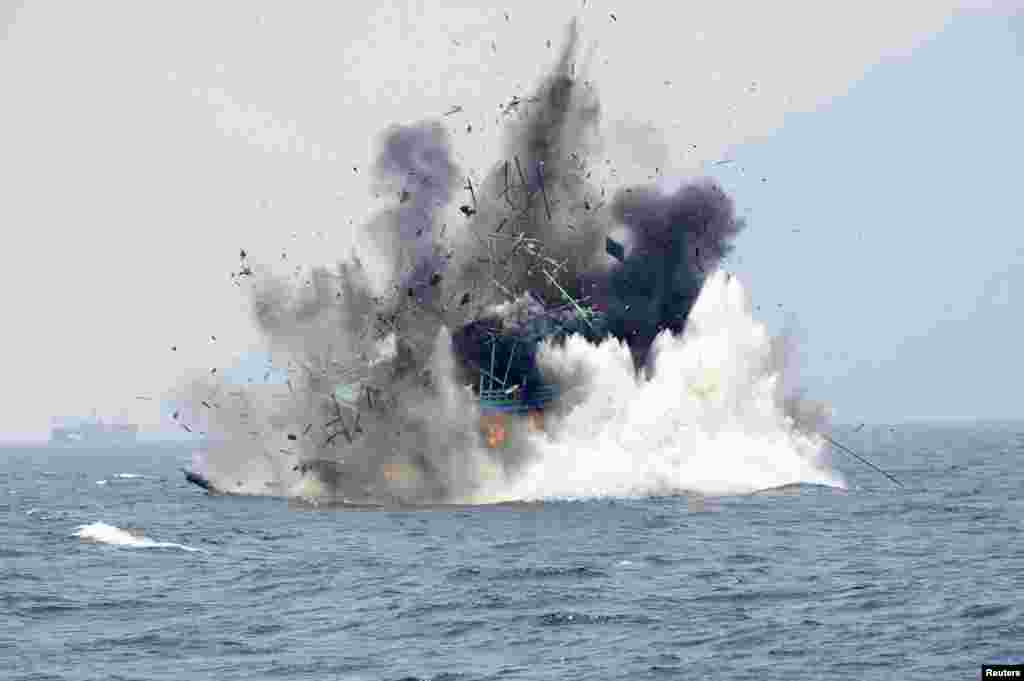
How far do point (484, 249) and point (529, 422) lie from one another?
15.2 metres

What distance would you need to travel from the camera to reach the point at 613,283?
10594 cm

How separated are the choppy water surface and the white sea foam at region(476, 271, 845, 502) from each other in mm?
5804

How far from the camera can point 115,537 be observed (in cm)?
7712

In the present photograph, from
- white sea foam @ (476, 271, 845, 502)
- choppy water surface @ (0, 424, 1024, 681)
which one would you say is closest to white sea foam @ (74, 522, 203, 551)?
choppy water surface @ (0, 424, 1024, 681)

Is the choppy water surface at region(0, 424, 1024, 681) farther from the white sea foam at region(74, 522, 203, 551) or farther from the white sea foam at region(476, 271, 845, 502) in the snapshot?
the white sea foam at region(476, 271, 845, 502)

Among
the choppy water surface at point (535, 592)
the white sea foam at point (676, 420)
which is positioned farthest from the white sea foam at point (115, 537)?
the white sea foam at point (676, 420)

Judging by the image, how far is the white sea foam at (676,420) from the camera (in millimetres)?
94875

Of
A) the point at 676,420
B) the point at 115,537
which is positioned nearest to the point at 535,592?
the point at 115,537

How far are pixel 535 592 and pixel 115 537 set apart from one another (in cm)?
3215

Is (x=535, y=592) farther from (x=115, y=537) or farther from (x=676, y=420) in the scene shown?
(x=676, y=420)

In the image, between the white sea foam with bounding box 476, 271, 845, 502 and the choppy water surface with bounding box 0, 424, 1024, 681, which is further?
the white sea foam with bounding box 476, 271, 845, 502

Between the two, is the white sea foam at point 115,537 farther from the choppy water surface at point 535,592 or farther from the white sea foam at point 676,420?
the white sea foam at point 676,420

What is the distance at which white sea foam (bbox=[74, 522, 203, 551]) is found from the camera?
72.3 meters

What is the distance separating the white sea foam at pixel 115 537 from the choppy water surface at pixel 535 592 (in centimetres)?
29
